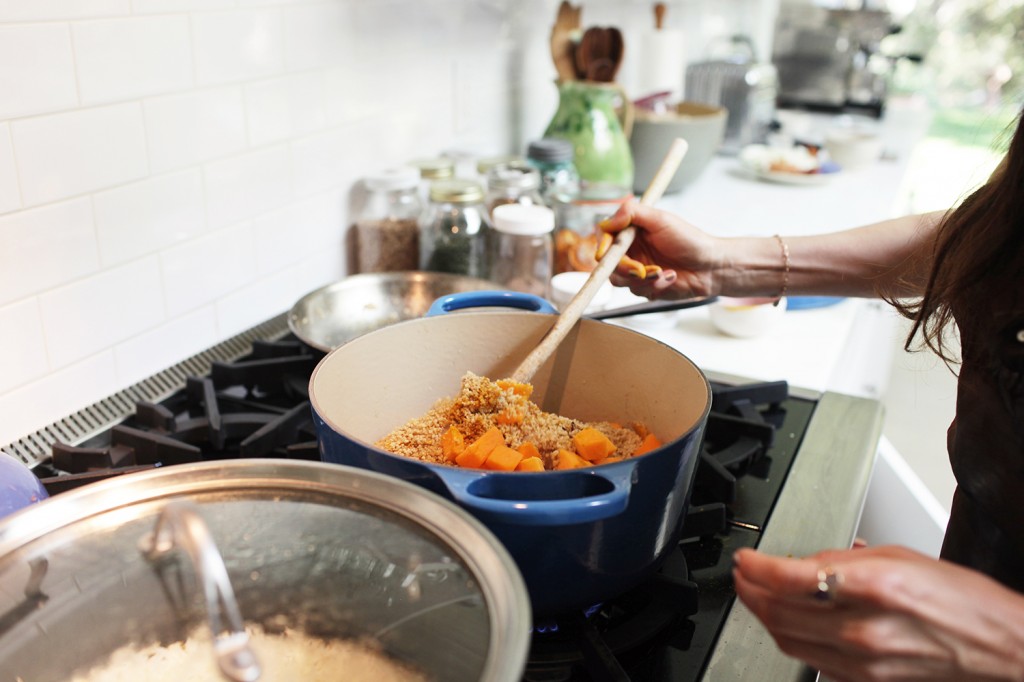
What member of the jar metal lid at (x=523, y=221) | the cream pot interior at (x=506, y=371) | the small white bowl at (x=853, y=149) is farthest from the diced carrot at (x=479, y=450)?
the small white bowl at (x=853, y=149)

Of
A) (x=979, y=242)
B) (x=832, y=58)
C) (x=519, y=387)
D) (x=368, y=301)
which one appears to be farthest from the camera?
(x=832, y=58)

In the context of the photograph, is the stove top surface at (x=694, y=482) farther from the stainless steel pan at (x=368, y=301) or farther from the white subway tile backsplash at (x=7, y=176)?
the white subway tile backsplash at (x=7, y=176)

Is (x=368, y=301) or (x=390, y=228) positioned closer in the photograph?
(x=368, y=301)

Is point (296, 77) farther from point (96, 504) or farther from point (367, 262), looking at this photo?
point (96, 504)

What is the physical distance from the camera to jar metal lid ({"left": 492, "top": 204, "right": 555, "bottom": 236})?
1169 millimetres

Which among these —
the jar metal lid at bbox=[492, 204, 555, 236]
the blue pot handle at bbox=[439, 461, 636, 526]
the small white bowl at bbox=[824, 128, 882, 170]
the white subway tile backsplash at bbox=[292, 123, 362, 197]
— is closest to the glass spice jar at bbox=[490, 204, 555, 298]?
the jar metal lid at bbox=[492, 204, 555, 236]

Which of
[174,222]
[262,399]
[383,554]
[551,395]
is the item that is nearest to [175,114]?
[174,222]

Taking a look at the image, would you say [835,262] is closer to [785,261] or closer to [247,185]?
[785,261]

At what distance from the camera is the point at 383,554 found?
0.47 meters

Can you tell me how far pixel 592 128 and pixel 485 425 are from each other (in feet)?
3.30

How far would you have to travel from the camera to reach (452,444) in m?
0.67

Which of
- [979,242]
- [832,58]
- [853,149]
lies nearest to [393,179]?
[979,242]

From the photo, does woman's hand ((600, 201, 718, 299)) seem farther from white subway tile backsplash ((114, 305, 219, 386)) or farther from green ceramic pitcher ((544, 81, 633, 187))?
green ceramic pitcher ((544, 81, 633, 187))

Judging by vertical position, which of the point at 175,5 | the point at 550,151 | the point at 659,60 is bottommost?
the point at 550,151
